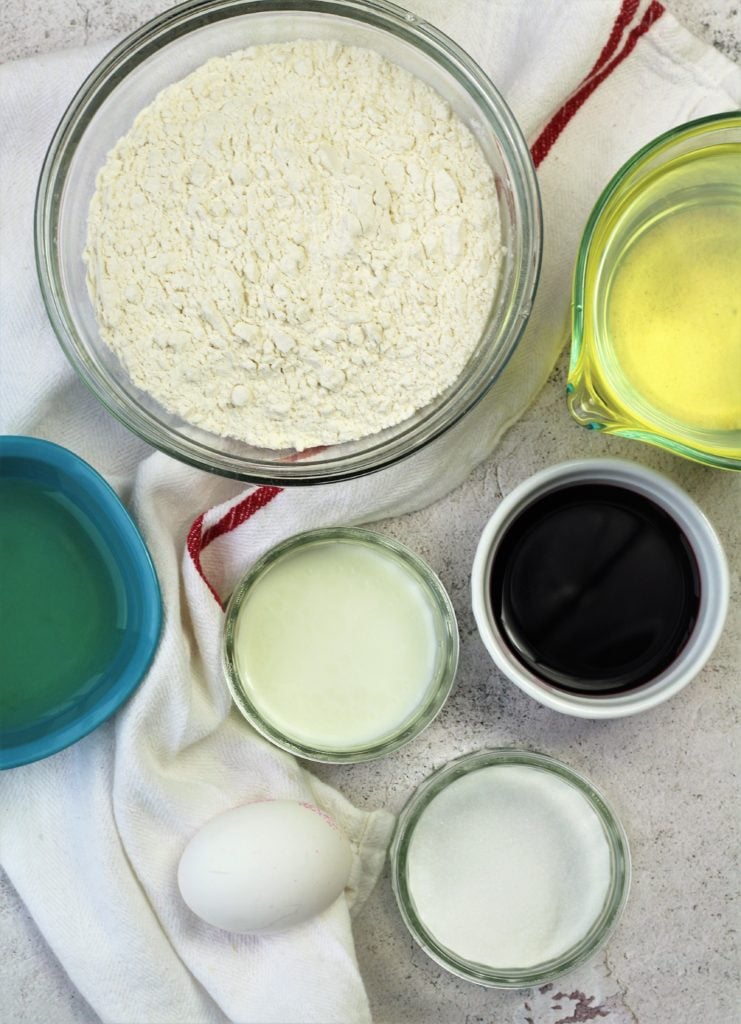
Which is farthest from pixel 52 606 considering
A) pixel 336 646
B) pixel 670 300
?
pixel 670 300

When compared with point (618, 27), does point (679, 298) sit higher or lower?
lower

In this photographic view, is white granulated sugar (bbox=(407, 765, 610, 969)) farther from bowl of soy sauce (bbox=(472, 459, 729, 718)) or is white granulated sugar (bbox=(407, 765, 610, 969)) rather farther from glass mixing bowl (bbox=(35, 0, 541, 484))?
glass mixing bowl (bbox=(35, 0, 541, 484))

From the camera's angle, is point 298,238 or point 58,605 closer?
point 298,238

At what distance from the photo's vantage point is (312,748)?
3.19 ft

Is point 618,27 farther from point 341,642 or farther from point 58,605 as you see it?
point 58,605

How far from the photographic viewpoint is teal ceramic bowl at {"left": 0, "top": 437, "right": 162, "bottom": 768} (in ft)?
3.14

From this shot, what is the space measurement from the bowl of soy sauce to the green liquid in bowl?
14.6 inches

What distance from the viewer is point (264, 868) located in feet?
2.88

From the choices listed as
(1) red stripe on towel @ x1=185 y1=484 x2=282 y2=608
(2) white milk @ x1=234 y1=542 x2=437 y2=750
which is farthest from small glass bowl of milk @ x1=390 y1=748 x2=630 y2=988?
(1) red stripe on towel @ x1=185 y1=484 x2=282 y2=608

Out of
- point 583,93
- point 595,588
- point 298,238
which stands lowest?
point 595,588

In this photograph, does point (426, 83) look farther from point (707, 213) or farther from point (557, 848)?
point (557, 848)

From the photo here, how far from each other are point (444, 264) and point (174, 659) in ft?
1.45

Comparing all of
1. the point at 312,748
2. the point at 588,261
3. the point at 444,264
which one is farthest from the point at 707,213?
the point at 312,748

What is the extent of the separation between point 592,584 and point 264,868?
40cm
